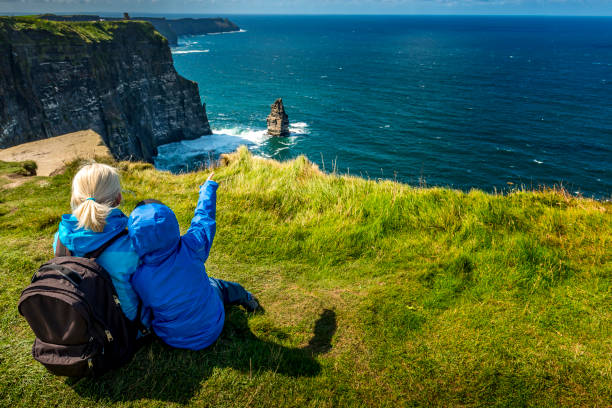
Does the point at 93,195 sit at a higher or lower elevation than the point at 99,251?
higher

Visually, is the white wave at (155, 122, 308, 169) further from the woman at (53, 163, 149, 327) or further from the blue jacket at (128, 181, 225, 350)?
the woman at (53, 163, 149, 327)

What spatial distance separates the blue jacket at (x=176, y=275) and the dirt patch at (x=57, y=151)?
933 centimetres

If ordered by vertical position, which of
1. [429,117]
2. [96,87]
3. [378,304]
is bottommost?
[429,117]

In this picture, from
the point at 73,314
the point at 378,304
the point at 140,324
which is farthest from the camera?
the point at 378,304

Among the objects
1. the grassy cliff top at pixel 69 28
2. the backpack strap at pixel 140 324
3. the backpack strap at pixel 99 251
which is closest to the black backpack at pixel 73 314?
the backpack strap at pixel 99 251

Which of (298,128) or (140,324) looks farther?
(298,128)

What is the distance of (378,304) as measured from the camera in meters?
5.32

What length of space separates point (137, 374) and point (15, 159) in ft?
41.4

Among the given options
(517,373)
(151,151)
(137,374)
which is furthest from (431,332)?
(151,151)

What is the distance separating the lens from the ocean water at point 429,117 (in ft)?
156

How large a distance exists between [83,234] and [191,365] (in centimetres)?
196

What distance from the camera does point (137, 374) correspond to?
4.05 metres

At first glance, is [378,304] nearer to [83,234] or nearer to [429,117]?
[83,234]

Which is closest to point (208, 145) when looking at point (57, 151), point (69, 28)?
point (69, 28)
